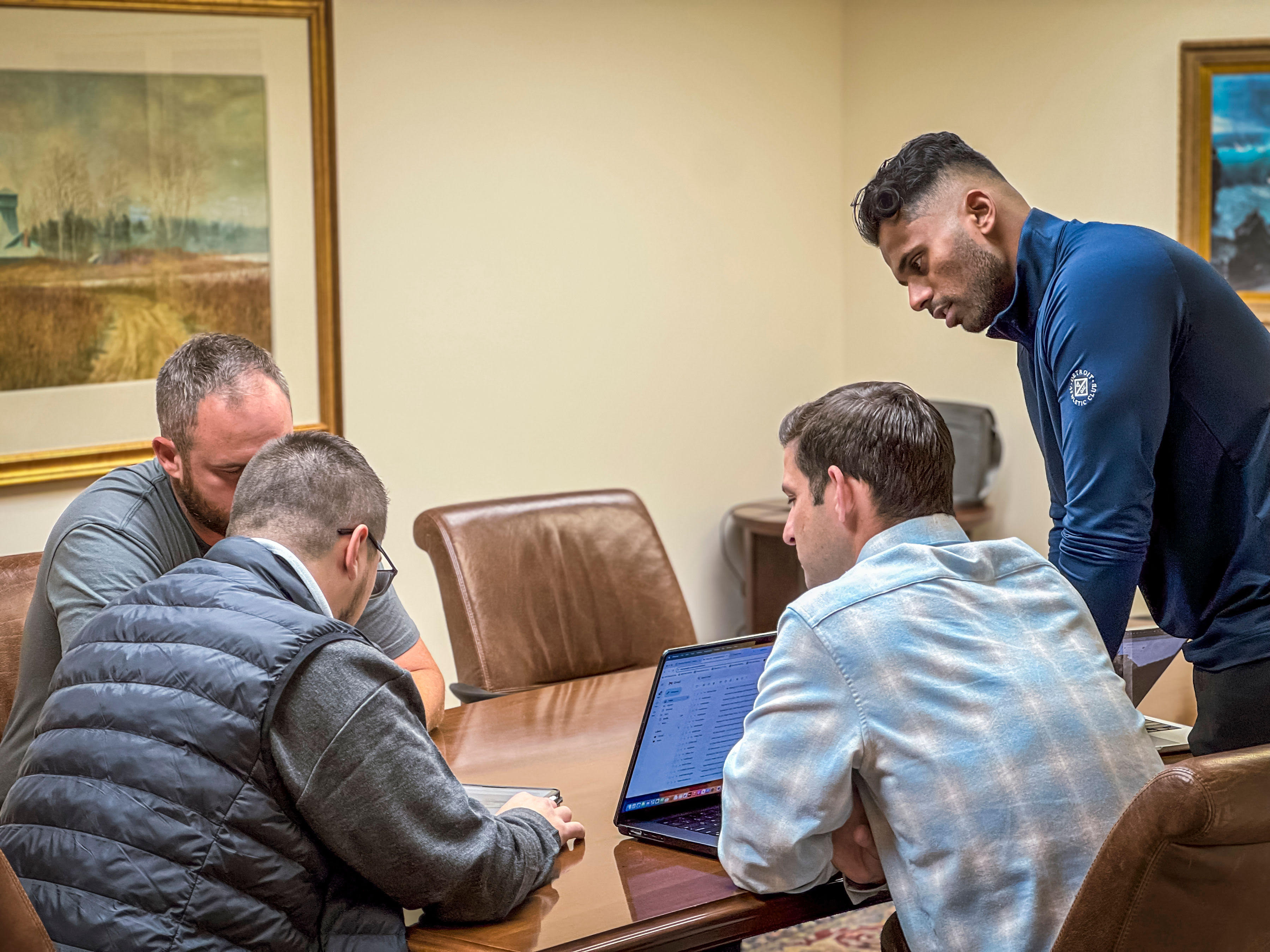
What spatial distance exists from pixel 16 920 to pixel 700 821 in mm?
838

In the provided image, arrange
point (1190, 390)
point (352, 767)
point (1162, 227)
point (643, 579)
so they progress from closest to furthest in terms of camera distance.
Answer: point (352, 767)
point (1190, 390)
point (643, 579)
point (1162, 227)

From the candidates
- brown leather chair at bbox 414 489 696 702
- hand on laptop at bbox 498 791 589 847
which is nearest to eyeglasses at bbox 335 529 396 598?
hand on laptop at bbox 498 791 589 847

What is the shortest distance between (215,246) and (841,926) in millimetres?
2371

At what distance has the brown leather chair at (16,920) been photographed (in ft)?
4.06

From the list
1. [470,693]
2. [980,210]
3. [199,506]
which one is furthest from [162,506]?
[980,210]

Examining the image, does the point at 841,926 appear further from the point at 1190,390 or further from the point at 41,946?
the point at 41,946

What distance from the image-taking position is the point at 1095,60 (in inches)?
169

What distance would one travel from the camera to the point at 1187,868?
126cm

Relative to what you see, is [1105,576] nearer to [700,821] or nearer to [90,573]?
[700,821]

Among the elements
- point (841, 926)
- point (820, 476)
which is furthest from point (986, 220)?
point (841, 926)

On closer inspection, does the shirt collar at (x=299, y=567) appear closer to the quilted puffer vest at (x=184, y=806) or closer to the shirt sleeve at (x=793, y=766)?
the quilted puffer vest at (x=184, y=806)

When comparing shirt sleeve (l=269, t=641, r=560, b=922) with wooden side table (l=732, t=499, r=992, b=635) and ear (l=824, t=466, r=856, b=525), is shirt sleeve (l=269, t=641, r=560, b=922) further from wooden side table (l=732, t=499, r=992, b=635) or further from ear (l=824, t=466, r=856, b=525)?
wooden side table (l=732, t=499, r=992, b=635)

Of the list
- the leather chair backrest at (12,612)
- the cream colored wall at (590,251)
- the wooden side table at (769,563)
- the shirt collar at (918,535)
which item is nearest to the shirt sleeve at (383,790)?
the shirt collar at (918,535)

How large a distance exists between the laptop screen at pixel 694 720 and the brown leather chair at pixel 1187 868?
0.56 meters
